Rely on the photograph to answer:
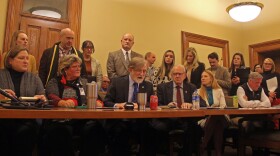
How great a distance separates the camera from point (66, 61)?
6.84 ft

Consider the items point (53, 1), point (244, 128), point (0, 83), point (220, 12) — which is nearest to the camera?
point (0, 83)

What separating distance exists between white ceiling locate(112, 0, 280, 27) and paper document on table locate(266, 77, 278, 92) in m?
2.07

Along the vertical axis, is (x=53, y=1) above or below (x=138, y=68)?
above

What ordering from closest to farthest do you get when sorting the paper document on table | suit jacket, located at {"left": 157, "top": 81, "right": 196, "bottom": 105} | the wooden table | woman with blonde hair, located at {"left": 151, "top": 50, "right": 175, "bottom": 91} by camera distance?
1. the wooden table
2. suit jacket, located at {"left": 157, "top": 81, "right": 196, "bottom": 105}
3. woman with blonde hair, located at {"left": 151, "top": 50, "right": 175, "bottom": 91}
4. the paper document on table

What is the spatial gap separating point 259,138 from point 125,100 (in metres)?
1.16

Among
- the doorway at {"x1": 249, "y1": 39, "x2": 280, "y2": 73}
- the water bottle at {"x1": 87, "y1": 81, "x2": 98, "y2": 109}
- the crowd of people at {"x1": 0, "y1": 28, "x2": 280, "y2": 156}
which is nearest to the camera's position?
the water bottle at {"x1": 87, "y1": 81, "x2": 98, "y2": 109}

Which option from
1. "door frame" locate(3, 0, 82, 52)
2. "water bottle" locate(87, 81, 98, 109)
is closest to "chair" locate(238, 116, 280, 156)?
"water bottle" locate(87, 81, 98, 109)

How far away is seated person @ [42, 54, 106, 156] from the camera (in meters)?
1.69

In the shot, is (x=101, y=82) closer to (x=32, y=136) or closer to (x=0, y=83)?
(x=0, y=83)

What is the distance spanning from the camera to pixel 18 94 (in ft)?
6.37

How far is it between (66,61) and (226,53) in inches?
184

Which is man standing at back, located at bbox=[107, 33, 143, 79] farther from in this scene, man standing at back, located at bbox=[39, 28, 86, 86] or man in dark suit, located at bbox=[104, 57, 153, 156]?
man in dark suit, located at bbox=[104, 57, 153, 156]

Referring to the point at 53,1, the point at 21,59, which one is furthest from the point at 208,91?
the point at 53,1

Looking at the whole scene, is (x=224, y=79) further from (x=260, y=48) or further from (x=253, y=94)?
(x=260, y=48)
